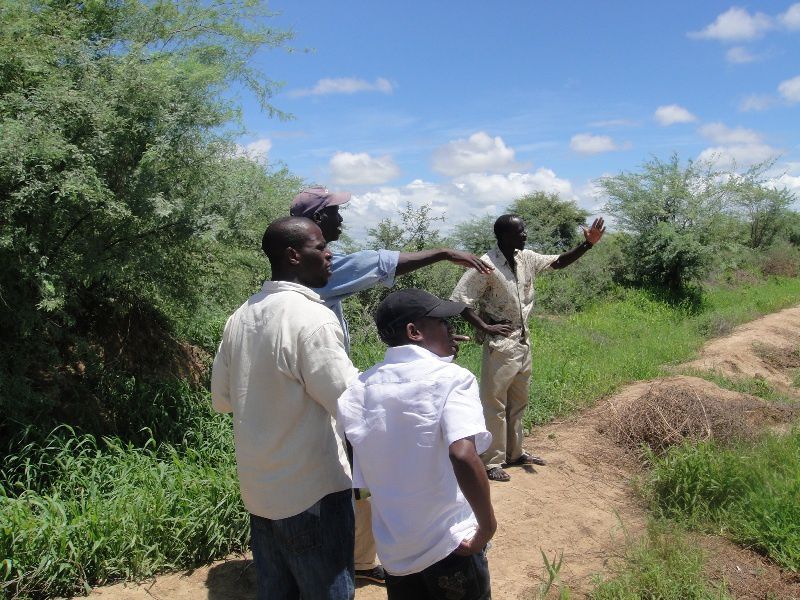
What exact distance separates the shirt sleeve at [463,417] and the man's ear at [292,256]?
0.69 m

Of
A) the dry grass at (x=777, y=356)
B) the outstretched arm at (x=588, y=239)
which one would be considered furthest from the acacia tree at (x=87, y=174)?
the dry grass at (x=777, y=356)

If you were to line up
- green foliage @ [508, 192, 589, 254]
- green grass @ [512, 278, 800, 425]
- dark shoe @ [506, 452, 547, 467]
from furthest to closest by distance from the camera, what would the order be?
1. green foliage @ [508, 192, 589, 254]
2. green grass @ [512, 278, 800, 425]
3. dark shoe @ [506, 452, 547, 467]

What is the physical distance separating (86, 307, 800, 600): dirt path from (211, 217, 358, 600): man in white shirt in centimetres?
139

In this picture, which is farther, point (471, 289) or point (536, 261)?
point (536, 261)

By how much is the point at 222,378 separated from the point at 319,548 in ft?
2.20

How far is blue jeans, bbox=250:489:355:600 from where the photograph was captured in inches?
83.5

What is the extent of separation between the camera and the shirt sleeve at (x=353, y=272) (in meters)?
3.03

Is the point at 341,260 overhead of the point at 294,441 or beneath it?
overhead

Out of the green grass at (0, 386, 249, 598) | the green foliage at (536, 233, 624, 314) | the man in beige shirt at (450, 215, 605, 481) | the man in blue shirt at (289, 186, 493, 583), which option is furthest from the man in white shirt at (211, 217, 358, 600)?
the green foliage at (536, 233, 624, 314)

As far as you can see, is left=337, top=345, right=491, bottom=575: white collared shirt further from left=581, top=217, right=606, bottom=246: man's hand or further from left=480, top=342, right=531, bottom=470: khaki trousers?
left=581, top=217, right=606, bottom=246: man's hand

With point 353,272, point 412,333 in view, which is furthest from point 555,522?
point 412,333

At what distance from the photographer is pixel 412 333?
7.09 feet

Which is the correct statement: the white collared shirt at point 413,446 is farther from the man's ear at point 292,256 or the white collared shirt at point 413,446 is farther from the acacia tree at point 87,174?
the acacia tree at point 87,174

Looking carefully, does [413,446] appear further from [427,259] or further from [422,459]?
[427,259]
